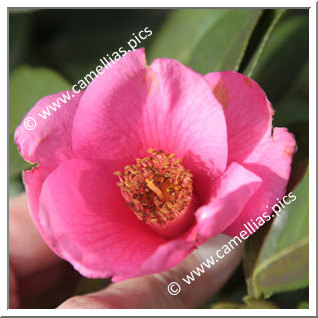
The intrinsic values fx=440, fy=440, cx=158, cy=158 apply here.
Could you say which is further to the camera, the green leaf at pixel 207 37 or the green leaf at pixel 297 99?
the green leaf at pixel 297 99

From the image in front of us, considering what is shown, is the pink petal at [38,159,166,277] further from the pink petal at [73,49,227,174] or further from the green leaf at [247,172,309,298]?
the green leaf at [247,172,309,298]

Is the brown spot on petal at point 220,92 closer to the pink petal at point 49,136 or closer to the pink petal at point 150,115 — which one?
the pink petal at point 150,115

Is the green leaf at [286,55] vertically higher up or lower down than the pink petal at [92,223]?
higher up

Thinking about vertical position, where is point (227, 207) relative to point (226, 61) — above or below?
below

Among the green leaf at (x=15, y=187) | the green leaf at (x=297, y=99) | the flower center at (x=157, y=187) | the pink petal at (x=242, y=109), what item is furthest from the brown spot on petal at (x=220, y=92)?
the green leaf at (x=15, y=187)

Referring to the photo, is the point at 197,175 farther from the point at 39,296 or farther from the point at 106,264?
the point at 39,296

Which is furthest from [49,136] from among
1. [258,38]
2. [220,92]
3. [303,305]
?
[303,305]

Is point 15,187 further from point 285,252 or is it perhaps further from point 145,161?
point 285,252
